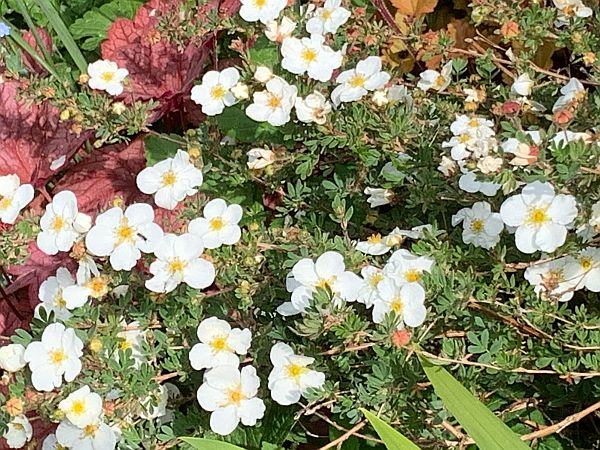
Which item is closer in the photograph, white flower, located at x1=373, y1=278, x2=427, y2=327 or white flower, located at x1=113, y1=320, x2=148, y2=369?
white flower, located at x1=373, y1=278, x2=427, y2=327

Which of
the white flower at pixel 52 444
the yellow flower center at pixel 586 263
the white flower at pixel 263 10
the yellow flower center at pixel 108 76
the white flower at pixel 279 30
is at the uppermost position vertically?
the white flower at pixel 263 10

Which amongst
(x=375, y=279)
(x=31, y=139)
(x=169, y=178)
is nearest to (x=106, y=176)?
(x=31, y=139)

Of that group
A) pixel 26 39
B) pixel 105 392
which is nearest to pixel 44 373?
pixel 105 392

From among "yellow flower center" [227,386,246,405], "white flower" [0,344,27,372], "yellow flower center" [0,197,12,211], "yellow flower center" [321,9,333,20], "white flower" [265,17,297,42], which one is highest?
"white flower" [265,17,297,42]

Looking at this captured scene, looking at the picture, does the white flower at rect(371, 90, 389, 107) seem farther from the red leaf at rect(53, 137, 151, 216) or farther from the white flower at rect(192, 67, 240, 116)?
the red leaf at rect(53, 137, 151, 216)

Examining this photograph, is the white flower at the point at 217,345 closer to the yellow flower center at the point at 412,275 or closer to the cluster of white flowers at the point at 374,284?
the cluster of white flowers at the point at 374,284

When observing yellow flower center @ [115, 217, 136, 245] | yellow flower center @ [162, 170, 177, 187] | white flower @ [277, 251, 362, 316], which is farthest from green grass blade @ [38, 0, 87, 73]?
white flower @ [277, 251, 362, 316]

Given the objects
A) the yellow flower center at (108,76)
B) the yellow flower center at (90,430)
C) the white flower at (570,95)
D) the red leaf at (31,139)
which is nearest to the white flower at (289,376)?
the yellow flower center at (90,430)

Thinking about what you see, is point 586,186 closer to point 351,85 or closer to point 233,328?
point 351,85
